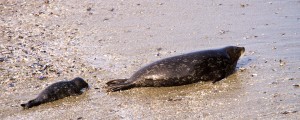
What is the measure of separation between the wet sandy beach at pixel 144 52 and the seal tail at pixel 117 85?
9 cm

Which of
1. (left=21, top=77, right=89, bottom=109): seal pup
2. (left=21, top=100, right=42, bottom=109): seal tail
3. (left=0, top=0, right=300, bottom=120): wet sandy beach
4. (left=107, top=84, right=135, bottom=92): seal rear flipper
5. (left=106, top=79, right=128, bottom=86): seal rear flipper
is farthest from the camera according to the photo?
(left=106, top=79, right=128, bottom=86): seal rear flipper

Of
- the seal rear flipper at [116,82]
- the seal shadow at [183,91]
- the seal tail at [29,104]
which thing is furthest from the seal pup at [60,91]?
the seal shadow at [183,91]

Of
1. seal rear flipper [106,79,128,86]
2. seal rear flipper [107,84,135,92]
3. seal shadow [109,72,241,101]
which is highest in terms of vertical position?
seal rear flipper [106,79,128,86]

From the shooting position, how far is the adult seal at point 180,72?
6.24 meters

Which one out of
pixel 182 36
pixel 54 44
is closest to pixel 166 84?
pixel 182 36

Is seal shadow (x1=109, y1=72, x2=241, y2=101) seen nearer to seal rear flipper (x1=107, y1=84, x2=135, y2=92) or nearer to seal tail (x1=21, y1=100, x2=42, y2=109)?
seal rear flipper (x1=107, y1=84, x2=135, y2=92)

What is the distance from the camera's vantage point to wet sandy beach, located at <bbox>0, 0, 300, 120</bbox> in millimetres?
5523

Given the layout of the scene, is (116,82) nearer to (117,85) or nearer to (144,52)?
(117,85)

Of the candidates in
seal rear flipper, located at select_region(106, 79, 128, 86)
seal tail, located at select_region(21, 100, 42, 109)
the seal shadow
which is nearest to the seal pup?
seal tail, located at select_region(21, 100, 42, 109)

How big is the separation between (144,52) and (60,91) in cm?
209

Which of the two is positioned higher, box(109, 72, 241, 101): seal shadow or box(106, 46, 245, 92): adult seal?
box(106, 46, 245, 92): adult seal

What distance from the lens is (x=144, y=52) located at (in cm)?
800

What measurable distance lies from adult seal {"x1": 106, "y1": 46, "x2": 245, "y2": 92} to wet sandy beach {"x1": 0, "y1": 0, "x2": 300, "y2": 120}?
0.31 ft

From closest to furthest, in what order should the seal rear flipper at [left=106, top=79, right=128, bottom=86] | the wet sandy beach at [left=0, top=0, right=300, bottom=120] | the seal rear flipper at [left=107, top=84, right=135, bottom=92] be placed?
the wet sandy beach at [left=0, top=0, right=300, bottom=120] < the seal rear flipper at [left=107, top=84, right=135, bottom=92] < the seal rear flipper at [left=106, top=79, right=128, bottom=86]
